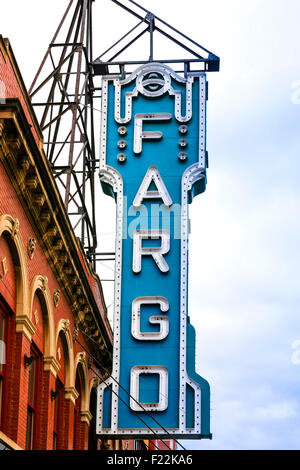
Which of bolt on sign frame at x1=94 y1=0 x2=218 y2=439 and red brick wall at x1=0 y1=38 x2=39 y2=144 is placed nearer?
red brick wall at x1=0 y1=38 x2=39 y2=144

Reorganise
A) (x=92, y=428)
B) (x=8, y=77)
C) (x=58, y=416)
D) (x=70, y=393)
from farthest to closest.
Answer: (x=92, y=428), (x=70, y=393), (x=58, y=416), (x=8, y=77)

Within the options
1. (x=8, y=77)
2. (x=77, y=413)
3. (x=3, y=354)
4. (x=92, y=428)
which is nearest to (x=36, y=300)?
(x=3, y=354)

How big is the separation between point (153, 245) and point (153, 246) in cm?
5

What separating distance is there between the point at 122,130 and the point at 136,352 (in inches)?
224

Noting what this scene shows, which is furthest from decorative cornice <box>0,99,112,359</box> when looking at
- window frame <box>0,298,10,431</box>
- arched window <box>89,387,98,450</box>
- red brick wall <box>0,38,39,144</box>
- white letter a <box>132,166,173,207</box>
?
arched window <box>89,387,98,450</box>

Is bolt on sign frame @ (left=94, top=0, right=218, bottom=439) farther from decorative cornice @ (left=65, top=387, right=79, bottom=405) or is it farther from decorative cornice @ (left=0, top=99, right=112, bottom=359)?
decorative cornice @ (left=65, top=387, right=79, bottom=405)

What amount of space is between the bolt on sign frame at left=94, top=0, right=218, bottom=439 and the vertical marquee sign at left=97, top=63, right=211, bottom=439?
2 cm

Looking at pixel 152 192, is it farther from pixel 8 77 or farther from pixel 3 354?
pixel 3 354

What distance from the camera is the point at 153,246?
910 inches

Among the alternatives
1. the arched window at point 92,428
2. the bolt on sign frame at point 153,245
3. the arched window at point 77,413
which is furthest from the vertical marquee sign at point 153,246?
the arched window at point 92,428

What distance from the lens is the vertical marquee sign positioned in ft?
71.3

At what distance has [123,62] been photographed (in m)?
26.3

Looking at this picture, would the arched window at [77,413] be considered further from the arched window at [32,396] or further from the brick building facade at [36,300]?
the arched window at [32,396]

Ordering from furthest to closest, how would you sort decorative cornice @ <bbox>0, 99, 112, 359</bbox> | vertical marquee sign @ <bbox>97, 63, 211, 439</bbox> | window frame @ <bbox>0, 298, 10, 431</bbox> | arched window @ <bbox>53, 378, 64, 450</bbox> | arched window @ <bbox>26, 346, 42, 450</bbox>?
arched window @ <bbox>53, 378, 64, 450</bbox>, vertical marquee sign @ <bbox>97, 63, 211, 439</bbox>, arched window @ <bbox>26, 346, 42, 450</bbox>, window frame @ <bbox>0, 298, 10, 431</bbox>, decorative cornice @ <bbox>0, 99, 112, 359</bbox>
